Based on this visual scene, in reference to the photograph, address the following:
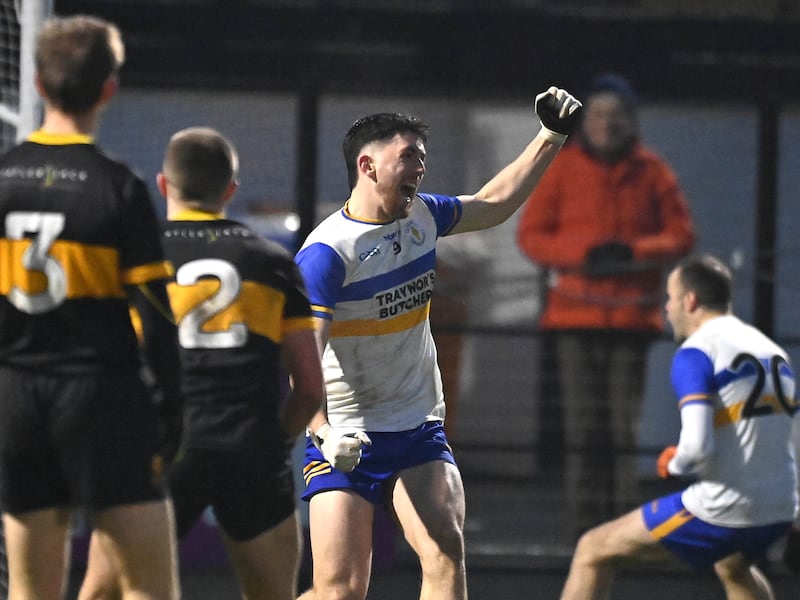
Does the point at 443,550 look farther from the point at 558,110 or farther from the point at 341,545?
the point at 558,110

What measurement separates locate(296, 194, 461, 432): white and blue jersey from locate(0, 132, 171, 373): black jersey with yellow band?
142 centimetres

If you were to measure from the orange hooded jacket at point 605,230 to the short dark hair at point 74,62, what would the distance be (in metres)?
5.06

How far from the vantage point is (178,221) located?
5.01m

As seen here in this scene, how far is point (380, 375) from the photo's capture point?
18.0ft

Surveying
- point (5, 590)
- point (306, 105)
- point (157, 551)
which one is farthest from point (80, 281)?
point (306, 105)

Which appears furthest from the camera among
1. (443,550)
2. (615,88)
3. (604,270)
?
(604,270)

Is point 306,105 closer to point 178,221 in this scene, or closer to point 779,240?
point 779,240

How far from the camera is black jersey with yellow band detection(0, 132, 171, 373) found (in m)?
3.94

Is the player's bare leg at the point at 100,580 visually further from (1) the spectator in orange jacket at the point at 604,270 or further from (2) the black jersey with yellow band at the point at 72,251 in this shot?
(1) the spectator in orange jacket at the point at 604,270

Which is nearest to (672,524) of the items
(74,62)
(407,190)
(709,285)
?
(709,285)

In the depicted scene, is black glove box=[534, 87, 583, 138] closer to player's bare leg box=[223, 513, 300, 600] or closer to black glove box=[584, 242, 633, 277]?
player's bare leg box=[223, 513, 300, 600]

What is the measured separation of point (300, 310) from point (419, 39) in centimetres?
495

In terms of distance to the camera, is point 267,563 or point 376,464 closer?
point 267,563

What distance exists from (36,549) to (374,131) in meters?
2.06
